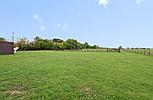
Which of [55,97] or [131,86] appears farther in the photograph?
[131,86]

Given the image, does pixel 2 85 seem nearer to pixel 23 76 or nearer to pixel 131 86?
pixel 23 76

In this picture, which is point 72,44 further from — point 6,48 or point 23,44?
point 6,48

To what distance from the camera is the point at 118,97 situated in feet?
39.0

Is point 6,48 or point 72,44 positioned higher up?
point 72,44

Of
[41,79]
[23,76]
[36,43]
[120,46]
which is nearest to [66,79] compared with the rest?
[41,79]

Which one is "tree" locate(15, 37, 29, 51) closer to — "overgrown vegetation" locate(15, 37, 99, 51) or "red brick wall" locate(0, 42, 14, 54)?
"overgrown vegetation" locate(15, 37, 99, 51)

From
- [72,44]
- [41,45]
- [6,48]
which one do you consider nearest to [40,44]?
[41,45]

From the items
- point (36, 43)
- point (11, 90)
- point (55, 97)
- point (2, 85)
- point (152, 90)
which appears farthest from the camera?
point (36, 43)

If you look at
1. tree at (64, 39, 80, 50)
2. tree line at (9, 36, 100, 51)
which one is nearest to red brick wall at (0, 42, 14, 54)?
tree line at (9, 36, 100, 51)

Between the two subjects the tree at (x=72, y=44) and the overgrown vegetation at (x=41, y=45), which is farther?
the tree at (x=72, y=44)

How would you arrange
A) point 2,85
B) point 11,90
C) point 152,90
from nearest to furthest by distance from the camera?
1. point 11,90
2. point 2,85
3. point 152,90

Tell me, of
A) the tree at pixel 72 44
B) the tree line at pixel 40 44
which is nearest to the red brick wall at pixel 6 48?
the tree line at pixel 40 44

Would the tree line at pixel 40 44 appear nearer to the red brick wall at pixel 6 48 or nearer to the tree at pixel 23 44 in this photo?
the tree at pixel 23 44

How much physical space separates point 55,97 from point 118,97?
2.66 m
